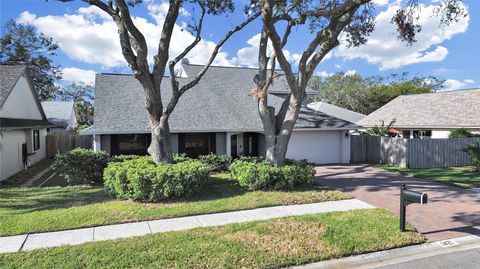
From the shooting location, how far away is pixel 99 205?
30.3ft

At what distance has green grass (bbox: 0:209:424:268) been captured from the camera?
5.48 meters

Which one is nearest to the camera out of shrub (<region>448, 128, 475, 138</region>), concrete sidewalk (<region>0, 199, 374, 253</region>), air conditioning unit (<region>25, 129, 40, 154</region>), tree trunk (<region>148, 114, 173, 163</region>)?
concrete sidewalk (<region>0, 199, 374, 253</region>)

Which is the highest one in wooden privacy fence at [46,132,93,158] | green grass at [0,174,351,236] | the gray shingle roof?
the gray shingle roof

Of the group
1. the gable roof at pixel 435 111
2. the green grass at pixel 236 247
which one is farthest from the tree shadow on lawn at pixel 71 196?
the gable roof at pixel 435 111

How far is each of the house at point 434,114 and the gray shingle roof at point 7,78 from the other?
78.8 ft

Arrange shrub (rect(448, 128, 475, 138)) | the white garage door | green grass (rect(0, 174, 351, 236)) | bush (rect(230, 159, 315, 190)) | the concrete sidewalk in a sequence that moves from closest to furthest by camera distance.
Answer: the concrete sidewalk, green grass (rect(0, 174, 351, 236)), bush (rect(230, 159, 315, 190)), shrub (rect(448, 128, 475, 138)), the white garage door

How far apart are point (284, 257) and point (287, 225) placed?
1.65 m

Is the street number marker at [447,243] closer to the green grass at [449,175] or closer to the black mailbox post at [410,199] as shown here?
the black mailbox post at [410,199]

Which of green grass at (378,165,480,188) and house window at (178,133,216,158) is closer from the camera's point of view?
green grass at (378,165,480,188)

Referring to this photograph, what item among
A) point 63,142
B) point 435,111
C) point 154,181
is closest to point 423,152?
point 435,111

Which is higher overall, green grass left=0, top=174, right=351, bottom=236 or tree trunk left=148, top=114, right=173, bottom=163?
tree trunk left=148, top=114, right=173, bottom=163

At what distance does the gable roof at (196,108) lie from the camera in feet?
53.3

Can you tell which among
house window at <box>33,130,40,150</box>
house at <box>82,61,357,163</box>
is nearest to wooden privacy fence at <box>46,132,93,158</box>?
house window at <box>33,130,40,150</box>

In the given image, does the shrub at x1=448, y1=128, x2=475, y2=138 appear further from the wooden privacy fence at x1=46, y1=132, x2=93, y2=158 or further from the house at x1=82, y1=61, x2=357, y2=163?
the wooden privacy fence at x1=46, y1=132, x2=93, y2=158
